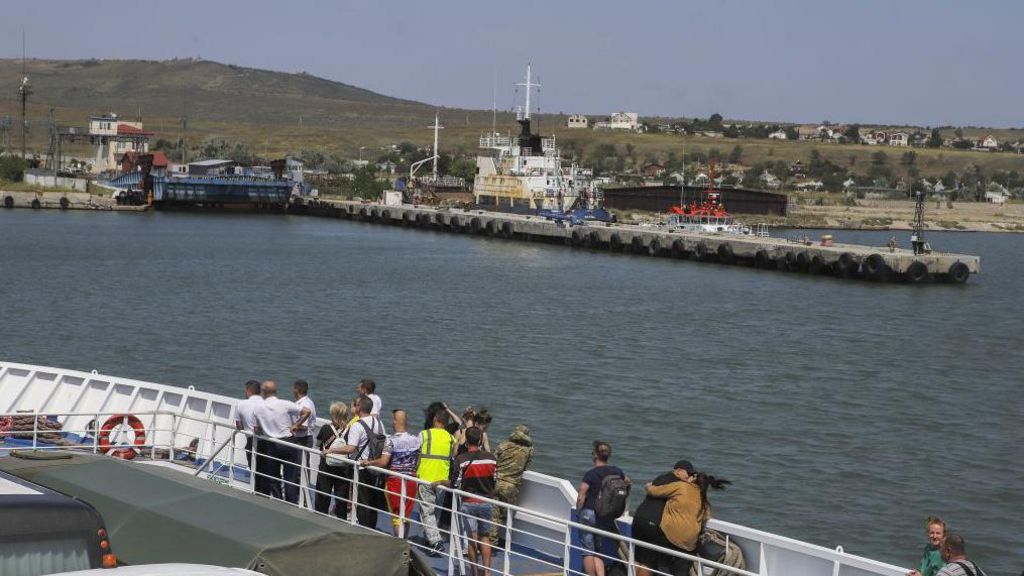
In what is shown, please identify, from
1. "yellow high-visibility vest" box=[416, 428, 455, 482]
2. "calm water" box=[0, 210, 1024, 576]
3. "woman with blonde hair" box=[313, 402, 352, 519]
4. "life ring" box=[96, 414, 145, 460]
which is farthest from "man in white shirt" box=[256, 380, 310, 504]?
"calm water" box=[0, 210, 1024, 576]

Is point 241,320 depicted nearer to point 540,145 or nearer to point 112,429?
point 112,429

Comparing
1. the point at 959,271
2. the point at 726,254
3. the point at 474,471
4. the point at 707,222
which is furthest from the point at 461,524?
the point at 707,222

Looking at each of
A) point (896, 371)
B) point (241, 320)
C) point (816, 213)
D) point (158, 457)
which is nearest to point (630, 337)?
point (896, 371)

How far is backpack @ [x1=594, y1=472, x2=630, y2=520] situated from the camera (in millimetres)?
11484

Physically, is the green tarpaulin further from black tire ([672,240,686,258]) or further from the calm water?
black tire ([672,240,686,258])

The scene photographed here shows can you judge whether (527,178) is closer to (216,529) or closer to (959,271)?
(959,271)

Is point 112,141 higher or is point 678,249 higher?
point 112,141

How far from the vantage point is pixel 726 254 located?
82.0 metres

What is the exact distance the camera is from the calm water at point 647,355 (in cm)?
2470

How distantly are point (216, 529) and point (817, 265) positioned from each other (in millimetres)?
67730

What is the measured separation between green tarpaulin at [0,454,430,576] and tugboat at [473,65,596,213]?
98926 mm

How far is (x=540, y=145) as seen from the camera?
382 feet

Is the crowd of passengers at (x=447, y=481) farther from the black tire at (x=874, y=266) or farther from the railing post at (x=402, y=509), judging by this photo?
the black tire at (x=874, y=266)

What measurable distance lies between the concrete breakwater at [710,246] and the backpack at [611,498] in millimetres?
61946
